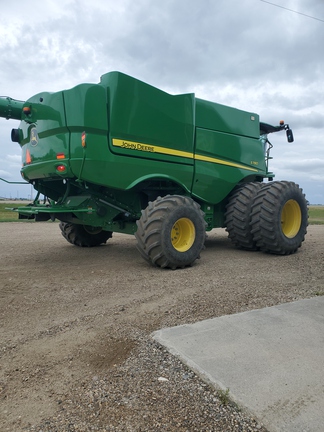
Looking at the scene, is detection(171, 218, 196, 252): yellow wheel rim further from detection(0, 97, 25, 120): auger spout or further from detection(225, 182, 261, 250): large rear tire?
detection(0, 97, 25, 120): auger spout

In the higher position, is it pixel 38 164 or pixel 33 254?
pixel 38 164

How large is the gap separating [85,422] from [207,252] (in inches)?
220

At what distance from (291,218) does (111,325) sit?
5554 mm

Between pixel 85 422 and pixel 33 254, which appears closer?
pixel 85 422

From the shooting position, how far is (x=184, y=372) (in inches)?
92.0

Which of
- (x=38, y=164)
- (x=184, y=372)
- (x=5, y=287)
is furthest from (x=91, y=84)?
(x=184, y=372)

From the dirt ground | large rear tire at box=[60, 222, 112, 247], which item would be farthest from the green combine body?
large rear tire at box=[60, 222, 112, 247]

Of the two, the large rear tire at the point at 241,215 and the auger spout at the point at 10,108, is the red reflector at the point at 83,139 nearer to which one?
the auger spout at the point at 10,108

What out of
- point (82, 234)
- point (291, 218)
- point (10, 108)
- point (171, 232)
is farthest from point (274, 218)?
point (10, 108)

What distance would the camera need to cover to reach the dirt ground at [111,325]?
1.97 meters

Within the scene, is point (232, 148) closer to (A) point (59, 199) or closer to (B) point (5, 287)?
(A) point (59, 199)

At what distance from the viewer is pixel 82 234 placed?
7.78 metres

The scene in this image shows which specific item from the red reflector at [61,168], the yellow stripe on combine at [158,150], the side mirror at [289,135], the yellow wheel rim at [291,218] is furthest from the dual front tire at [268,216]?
the red reflector at [61,168]

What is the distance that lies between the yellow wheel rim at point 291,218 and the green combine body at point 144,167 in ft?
0.07
